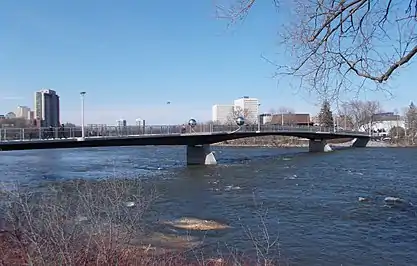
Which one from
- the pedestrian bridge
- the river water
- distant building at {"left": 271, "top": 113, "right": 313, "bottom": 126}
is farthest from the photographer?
distant building at {"left": 271, "top": 113, "right": 313, "bottom": 126}

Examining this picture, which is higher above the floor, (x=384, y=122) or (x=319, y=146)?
(x=384, y=122)

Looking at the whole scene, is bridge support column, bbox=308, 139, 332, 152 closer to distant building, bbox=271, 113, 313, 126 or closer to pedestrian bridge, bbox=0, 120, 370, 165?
pedestrian bridge, bbox=0, 120, 370, 165

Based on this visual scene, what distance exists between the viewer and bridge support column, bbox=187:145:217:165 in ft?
184

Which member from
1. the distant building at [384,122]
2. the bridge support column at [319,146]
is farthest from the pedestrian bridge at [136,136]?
the distant building at [384,122]

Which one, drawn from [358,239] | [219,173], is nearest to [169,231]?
[358,239]

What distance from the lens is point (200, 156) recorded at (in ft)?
186

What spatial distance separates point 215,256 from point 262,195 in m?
14.7

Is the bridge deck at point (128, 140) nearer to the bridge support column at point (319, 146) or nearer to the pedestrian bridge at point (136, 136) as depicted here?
the pedestrian bridge at point (136, 136)

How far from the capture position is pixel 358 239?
17.0 meters

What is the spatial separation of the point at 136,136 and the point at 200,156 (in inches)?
505

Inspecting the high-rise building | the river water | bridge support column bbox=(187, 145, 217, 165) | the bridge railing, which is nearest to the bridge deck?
the bridge railing

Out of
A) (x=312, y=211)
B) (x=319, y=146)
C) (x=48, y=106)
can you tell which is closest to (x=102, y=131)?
(x=312, y=211)

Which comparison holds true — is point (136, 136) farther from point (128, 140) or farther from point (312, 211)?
point (312, 211)

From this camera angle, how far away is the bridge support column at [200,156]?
5606 cm
